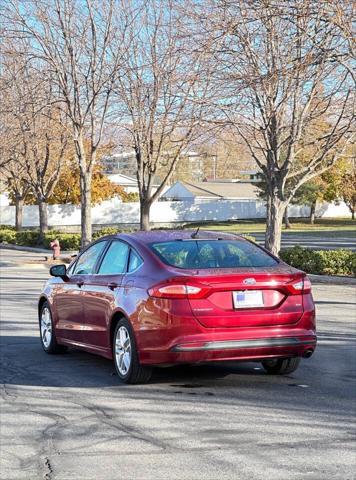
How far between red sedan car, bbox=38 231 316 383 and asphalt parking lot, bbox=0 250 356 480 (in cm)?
38

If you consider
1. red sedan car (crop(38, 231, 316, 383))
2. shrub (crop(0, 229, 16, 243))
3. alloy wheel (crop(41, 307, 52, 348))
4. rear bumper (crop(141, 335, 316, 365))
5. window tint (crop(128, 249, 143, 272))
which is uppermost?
window tint (crop(128, 249, 143, 272))

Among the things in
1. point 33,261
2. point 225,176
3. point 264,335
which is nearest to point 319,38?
point 264,335

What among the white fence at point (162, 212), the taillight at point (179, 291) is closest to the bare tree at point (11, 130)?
the white fence at point (162, 212)

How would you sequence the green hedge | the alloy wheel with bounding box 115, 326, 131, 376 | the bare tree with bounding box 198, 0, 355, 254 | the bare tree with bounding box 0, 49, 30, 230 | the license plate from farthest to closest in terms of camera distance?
1. the bare tree with bounding box 0, 49, 30, 230
2. the green hedge
3. the bare tree with bounding box 198, 0, 355, 254
4. the alloy wheel with bounding box 115, 326, 131, 376
5. the license plate

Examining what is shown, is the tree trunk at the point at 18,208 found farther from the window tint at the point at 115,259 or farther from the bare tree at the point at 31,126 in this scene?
the window tint at the point at 115,259

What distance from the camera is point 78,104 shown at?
27.6 metres

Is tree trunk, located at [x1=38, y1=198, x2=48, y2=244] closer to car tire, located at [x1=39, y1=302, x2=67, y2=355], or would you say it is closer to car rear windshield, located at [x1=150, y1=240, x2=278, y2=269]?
car tire, located at [x1=39, y1=302, x2=67, y2=355]

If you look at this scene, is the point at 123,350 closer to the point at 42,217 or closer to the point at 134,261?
the point at 134,261

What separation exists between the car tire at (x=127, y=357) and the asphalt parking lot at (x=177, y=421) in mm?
129

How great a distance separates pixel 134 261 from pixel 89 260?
4.46ft

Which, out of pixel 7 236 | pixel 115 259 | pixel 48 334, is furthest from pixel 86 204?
pixel 115 259

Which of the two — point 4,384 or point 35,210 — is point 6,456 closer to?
point 4,384

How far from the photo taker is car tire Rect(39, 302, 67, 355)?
1073 cm

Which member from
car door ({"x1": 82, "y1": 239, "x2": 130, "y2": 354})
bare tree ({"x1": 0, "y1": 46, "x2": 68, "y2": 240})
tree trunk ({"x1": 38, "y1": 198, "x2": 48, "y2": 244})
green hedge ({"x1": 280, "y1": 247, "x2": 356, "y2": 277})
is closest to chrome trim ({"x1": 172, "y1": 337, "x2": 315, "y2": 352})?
car door ({"x1": 82, "y1": 239, "x2": 130, "y2": 354})
